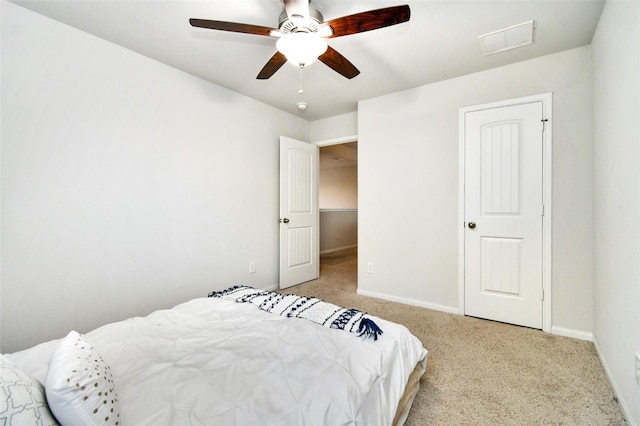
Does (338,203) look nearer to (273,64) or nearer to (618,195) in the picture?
(273,64)

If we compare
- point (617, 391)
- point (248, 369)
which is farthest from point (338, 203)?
point (248, 369)

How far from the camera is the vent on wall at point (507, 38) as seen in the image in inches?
83.5

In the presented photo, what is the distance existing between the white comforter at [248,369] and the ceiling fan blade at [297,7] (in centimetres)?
176

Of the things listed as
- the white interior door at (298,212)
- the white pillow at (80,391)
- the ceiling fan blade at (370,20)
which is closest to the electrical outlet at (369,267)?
the white interior door at (298,212)

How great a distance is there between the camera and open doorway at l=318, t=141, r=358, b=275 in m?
6.57

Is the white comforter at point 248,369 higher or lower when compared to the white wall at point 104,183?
lower

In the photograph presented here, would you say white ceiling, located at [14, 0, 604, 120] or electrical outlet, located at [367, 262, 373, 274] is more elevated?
white ceiling, located at [14, 0, 604, 120]

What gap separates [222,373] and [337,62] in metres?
2.00

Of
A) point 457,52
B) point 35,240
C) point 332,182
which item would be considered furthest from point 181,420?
point 332,182

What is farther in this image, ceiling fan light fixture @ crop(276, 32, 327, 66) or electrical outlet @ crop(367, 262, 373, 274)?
electrical outlet @ crop(367, 262, 373, 274)

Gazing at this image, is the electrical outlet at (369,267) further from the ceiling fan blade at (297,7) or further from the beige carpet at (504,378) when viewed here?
the ceiling fan blade at (297,7)

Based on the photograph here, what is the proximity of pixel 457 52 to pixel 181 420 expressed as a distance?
3065mm

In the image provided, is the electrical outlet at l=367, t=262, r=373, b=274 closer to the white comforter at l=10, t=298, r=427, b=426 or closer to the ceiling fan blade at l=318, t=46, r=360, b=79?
the white comforter at l=10, t=298, r=427, b=426

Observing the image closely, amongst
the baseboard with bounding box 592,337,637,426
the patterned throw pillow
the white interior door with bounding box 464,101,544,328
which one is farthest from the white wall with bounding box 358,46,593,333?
the patterned throw pillow
